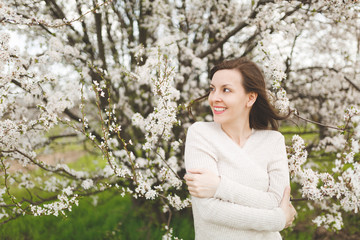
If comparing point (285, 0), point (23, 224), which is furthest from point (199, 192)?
point (23, 224)

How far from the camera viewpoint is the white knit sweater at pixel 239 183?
151 cm

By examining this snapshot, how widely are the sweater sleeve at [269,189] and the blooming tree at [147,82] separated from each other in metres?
0.32

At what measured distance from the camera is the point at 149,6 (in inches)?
158

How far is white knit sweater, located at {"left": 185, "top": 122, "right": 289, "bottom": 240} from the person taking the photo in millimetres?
1513

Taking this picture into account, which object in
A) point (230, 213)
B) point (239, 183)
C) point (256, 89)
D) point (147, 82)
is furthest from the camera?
point (147, 82)

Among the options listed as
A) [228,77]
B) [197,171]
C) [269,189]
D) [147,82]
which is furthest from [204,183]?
[147,82]

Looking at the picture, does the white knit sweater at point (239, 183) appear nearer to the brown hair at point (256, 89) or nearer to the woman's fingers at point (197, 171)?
the woman's fingers at point (197, 171)

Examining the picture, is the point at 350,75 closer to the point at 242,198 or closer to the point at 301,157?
the point at 301,157

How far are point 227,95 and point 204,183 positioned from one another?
555 mm

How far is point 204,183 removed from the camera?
1514 mm

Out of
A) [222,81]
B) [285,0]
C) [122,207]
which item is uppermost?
[285,0]

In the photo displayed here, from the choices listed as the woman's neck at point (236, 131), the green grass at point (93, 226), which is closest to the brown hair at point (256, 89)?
the woman's neck at point (236, 131)

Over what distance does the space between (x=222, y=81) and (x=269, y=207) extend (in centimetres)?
80

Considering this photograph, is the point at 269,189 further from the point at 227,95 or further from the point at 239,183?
the point at 227,95
